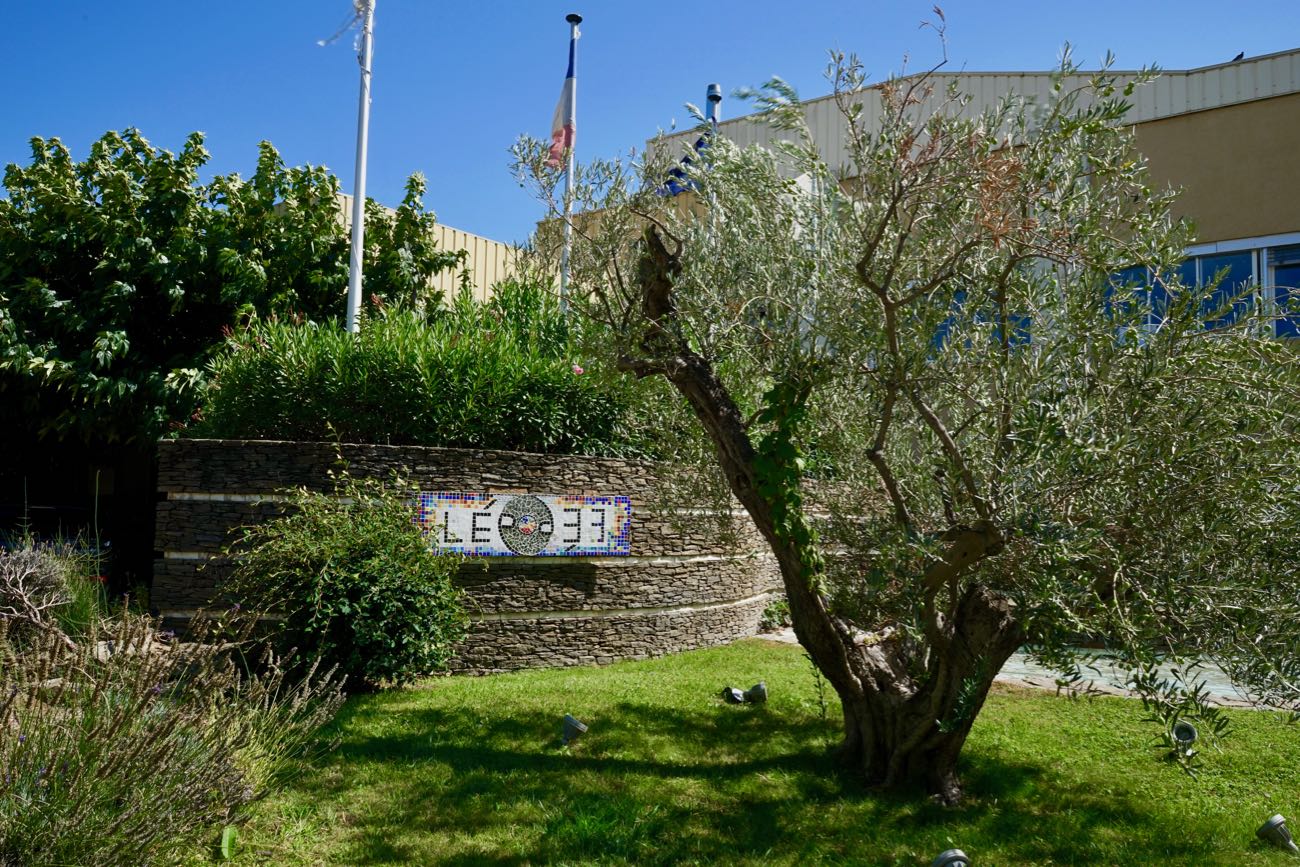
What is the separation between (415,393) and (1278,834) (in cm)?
733

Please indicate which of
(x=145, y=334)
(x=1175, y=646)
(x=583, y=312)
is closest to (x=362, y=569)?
(x=583, y=312)

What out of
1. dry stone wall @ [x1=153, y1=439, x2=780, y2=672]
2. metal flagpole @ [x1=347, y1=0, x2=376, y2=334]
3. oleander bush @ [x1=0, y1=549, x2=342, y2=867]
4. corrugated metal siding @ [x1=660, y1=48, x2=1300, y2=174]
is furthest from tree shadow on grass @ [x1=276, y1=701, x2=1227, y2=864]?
corrugated metal siding @ [x1=660, y1=48, x2=1300, y2=174]

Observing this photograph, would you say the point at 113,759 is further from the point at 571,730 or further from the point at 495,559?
the point at 495,559

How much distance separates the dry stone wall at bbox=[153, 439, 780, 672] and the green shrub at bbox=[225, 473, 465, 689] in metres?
0.58

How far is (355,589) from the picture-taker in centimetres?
731

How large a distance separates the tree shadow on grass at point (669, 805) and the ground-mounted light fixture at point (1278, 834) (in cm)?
40

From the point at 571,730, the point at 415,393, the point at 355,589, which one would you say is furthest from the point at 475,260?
the point at 571,730

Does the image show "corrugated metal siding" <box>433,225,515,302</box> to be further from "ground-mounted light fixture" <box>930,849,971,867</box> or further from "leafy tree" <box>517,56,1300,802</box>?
"ground-mounted light fixture" <box>930,849,971,867</box>

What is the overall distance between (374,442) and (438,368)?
95 cm

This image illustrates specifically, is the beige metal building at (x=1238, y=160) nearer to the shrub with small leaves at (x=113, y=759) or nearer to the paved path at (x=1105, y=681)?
the paved path at (x=1105, y=681)

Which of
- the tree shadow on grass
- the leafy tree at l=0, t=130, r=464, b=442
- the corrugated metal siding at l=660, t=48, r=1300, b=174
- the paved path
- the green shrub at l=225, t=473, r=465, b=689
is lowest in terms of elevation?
the tree shadow on grass

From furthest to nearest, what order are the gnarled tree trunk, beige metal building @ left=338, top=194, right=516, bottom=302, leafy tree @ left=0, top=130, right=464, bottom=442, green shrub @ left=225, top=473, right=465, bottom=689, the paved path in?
beige metal building @ left=338, top=194, right=516, bottom=302
leafy tree @ left=0, top=130, right=464, bottom=442
the paved path
green shrub @ left=225, top=473, right=465, bottom=689
the gnarled tree trunk

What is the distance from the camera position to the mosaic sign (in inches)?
330

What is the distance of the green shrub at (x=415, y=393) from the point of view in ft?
29.7
